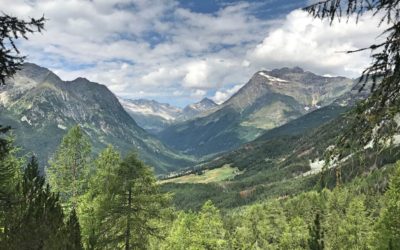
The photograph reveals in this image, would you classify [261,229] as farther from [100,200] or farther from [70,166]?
[100,200]

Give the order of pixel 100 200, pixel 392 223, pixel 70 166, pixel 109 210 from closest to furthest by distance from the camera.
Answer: pixel 109 210 → pixel 100 200 → pixel 392 223 → pixel 70 166

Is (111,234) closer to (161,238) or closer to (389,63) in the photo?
(161,238)

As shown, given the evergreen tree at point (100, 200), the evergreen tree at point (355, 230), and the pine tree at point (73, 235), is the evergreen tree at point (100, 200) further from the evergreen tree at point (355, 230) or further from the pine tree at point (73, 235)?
the evergreen tree at point (355, 230)

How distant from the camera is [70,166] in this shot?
47719 millimetres

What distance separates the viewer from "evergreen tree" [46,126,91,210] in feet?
154

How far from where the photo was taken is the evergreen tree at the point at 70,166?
154ft

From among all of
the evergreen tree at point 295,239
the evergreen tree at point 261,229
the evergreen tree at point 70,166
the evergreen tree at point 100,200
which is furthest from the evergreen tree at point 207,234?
the evergreen tree at point 261,229

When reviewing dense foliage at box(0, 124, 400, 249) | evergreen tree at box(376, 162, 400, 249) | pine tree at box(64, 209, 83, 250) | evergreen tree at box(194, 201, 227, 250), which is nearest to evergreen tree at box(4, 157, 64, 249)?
Result: dense foliage at box(0, 124, 400, 249)

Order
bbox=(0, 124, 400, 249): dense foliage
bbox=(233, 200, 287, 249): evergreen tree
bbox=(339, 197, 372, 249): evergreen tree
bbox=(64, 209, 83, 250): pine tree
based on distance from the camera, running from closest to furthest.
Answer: bbox=(0, 124, 400, 249): dense foliage → bbox=(64, 209, 83, 250): pine tree → bbox=(339, 197, 372, 249): evergreen tree → bbox=(233, 200, 287, 249): evergreen tree

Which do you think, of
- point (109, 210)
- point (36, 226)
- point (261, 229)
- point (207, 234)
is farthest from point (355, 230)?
point (36, 226)

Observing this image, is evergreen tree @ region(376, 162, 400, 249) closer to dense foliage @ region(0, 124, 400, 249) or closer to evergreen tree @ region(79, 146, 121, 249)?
dense foliage @ region(0, 124, 400, 249)

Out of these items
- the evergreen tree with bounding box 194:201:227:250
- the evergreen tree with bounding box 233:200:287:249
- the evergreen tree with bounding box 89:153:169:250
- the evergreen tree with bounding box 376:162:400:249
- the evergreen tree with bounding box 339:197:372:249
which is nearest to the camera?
the evergreen tree with bounding box 89:153:169:250

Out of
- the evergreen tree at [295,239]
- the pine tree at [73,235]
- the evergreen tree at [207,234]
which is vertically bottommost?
the evergreen tree at [295,239]

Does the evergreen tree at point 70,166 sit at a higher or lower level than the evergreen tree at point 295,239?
higher
